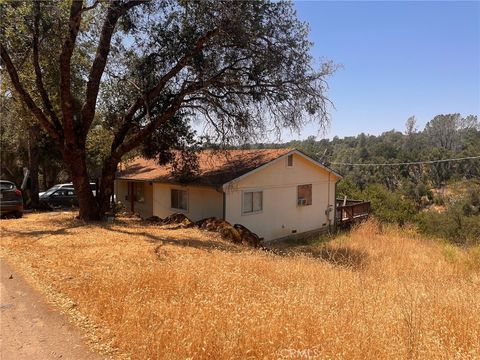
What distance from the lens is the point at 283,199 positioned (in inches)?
797

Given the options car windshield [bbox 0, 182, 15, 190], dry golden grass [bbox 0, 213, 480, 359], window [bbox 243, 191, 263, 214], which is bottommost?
dry golden grass [bbox 0, 213, 480, 359]

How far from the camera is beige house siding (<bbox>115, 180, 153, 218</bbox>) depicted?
22534 mm

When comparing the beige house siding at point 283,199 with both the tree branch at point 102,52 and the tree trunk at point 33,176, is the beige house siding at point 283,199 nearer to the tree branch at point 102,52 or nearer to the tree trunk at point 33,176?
the tree branch at point 102,52

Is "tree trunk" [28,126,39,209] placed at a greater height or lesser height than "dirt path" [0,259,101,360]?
greater

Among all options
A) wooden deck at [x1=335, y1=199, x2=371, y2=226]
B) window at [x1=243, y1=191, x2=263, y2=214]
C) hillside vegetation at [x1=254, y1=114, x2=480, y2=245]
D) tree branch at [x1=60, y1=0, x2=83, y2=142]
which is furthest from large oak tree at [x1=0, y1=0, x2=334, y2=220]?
hillside vegetation at [x1=254, y1=114, x2=480, y2=245]

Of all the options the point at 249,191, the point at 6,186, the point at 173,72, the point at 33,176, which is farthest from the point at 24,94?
the point at 249,191

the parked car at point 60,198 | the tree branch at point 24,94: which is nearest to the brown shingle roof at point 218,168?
the parked car at point 60,198

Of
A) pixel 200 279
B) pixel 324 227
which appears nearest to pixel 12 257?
pixel 200 279

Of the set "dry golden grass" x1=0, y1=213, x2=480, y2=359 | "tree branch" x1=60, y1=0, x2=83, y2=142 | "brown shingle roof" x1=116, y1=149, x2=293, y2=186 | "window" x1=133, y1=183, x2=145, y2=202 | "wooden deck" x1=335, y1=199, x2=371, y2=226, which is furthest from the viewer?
"wooden deck" x1=335, y1=199, x2=371, y2=226

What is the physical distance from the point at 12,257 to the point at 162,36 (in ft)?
30.5

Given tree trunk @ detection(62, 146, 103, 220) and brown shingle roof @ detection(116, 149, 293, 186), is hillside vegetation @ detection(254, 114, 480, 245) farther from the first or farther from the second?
tree trunk @ detection(62, 146, 103, 220)

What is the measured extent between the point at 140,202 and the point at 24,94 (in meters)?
11.5

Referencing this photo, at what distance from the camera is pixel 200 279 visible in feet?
19.9

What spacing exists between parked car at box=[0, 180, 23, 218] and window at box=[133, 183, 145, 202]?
8.17 meters
